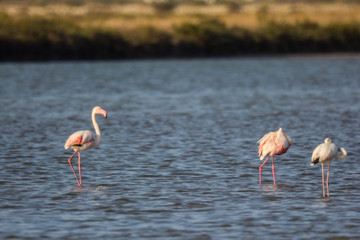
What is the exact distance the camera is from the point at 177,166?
535 inches

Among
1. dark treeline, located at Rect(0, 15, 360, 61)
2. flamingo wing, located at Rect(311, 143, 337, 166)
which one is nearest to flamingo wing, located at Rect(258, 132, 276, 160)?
flamingo wing, located at Rect(311, 143, 337, 166)

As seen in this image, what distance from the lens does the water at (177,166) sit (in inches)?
373

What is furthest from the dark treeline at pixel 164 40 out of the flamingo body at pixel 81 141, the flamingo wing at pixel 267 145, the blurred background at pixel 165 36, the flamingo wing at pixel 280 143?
the flamingo wing at pixel 280 143

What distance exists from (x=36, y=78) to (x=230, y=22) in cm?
2414

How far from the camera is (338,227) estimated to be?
364 inches

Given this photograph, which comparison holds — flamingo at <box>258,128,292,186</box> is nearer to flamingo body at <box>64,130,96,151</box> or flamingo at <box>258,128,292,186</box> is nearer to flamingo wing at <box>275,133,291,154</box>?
flamingo wing at <box>275,133,291,154</box>

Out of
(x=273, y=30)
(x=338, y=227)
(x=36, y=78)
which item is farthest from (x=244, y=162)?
(x=273, y=30)

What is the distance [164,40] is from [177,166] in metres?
39.3

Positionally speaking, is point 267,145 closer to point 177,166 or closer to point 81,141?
point 177,166

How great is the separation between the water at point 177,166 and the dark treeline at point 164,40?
62.0 feet

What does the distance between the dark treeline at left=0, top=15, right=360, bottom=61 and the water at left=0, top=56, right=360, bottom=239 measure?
18912 millimetres

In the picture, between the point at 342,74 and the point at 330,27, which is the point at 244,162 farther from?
the point at 330,27

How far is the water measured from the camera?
373 inches

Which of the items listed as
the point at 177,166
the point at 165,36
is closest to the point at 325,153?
the point at 177,166
